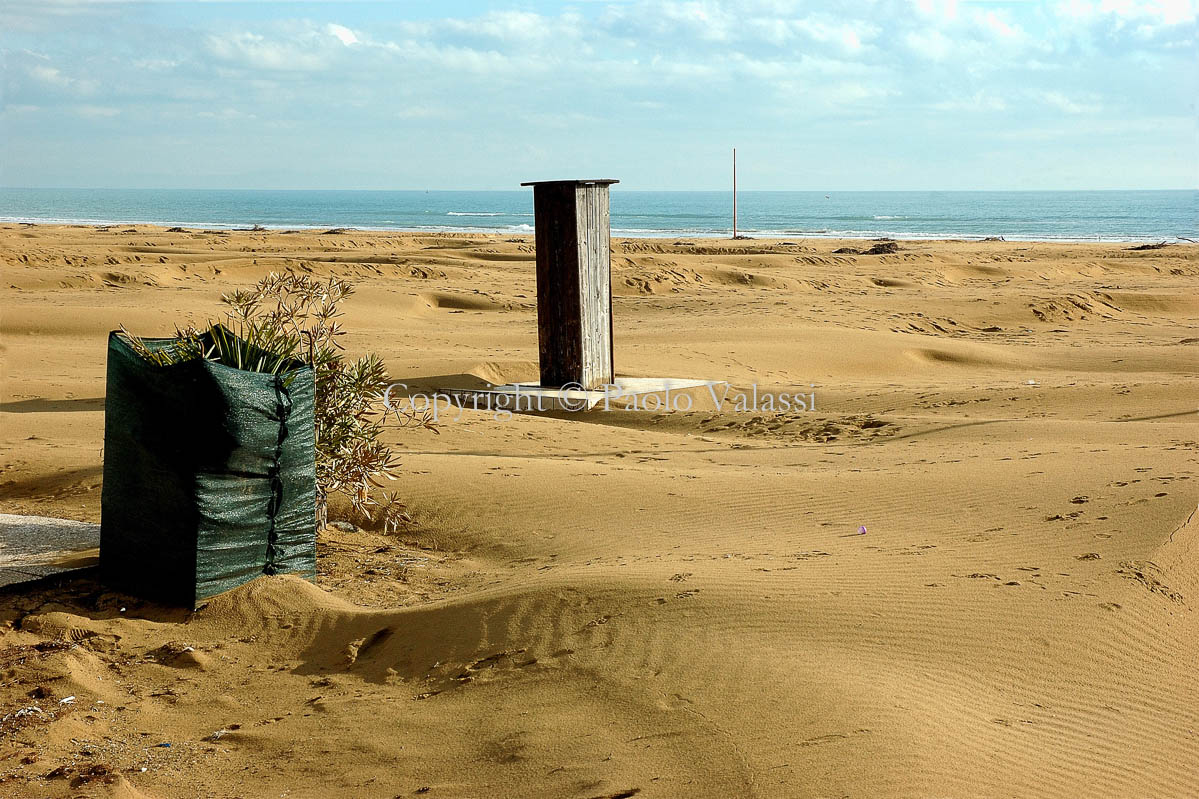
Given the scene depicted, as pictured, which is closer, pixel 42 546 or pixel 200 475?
pixel 200 475

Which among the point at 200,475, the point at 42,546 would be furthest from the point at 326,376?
the point at 42,546

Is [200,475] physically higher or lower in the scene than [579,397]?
higher

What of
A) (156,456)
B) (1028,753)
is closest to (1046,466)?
(1028,753)

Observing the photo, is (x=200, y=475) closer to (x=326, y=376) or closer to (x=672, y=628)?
(x=326, y=376)

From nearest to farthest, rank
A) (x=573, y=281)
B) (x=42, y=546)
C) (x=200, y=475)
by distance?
(x=200, y=475) < (x=42, y=546) < (x=573, y=281)

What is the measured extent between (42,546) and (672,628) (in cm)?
339

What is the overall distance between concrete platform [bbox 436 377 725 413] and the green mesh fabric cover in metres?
5.67

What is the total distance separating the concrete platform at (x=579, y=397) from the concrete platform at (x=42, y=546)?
503cm

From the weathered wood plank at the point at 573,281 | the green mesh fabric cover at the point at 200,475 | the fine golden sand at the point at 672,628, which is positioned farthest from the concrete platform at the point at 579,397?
the green mesh fabric cover at the point at 200,475

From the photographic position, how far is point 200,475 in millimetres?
4387

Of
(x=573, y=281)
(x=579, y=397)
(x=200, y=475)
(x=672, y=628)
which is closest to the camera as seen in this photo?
(x=672, y=628)

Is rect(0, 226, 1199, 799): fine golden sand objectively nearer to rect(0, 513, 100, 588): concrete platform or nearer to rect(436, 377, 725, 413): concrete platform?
rect(0, 513, 100, 588): concrete platform

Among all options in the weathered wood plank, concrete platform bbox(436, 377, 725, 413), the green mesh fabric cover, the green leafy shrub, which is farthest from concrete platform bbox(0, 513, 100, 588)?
the weathered wood plank

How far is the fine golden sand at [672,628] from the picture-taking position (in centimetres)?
319
